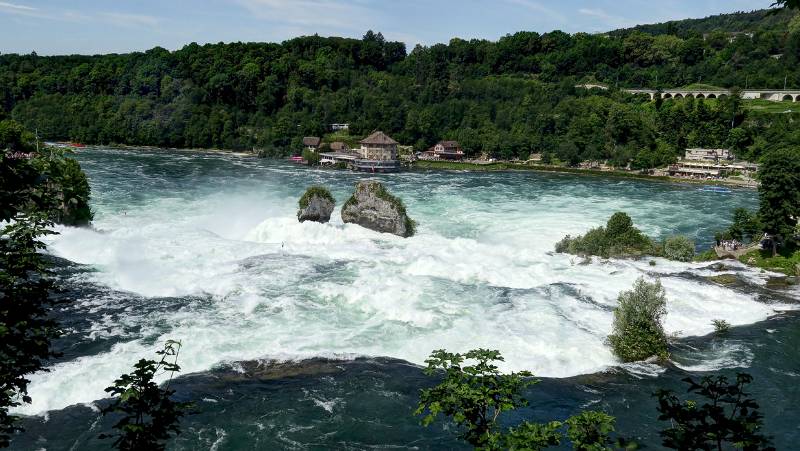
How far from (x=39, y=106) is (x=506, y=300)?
423ft

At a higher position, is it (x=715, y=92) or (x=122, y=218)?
Answer: (x=715, y=92)

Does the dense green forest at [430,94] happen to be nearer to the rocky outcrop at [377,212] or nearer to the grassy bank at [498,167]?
the grassy bank at [498,167]

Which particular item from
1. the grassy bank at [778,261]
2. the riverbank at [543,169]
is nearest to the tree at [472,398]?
the grassy bank at [778,261]

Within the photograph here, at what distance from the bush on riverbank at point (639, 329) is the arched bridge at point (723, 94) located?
287 feet

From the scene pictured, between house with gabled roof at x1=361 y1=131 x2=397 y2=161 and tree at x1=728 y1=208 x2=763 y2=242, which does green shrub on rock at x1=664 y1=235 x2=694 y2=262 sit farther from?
house with gabled roof at x1=361 y1=131 x2=397 y2=161

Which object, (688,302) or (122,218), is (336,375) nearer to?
(688,302)

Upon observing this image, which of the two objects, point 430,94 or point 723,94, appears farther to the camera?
point 430,94

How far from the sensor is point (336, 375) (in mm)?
23781

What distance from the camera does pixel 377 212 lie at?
46.0 meters

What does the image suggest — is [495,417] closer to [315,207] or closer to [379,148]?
[315,207]

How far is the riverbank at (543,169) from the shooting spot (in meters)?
80.5

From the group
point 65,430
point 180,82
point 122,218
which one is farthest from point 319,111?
point 65,430

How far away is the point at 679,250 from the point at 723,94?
255ft

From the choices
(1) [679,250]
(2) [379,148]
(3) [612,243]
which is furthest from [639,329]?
(2) [379,148]
